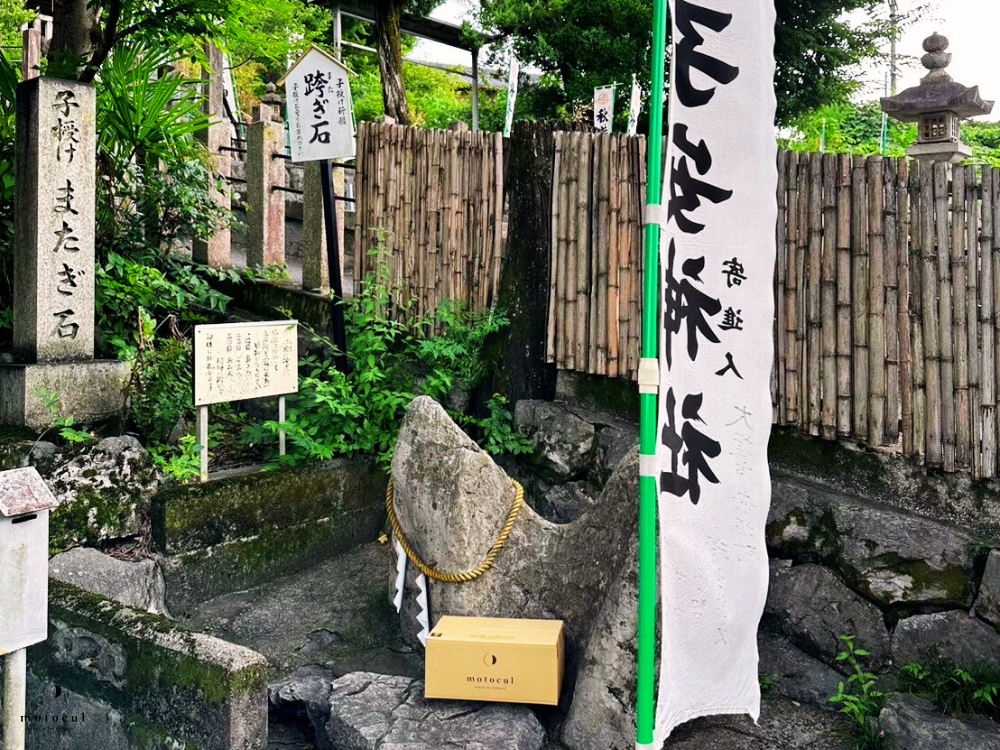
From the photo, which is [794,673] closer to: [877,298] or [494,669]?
A: [494,669]

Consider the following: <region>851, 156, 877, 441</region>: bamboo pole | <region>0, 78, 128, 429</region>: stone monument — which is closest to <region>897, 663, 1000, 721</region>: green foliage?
<region>851, 156, 877, 441</region>: bamboo pole

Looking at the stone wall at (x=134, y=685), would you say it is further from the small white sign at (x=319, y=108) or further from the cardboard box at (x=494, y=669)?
the small white sign at (x=319, y=108)

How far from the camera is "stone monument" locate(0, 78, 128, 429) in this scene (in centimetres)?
559

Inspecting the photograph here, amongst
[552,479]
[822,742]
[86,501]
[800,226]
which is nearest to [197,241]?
[86,501]

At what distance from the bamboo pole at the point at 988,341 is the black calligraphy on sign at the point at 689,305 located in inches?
80.0

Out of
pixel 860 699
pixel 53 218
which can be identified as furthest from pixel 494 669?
pixel 53 218

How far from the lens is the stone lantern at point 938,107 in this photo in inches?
262

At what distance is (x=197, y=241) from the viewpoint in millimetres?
8266

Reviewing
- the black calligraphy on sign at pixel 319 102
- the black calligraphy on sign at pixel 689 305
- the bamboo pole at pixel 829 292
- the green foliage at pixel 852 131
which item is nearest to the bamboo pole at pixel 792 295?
the bamboo pole at pixel 829 292

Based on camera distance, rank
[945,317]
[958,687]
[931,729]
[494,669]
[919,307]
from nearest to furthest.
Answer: [931,729] < [494,669] < [958,687] < [945,317] < [919,307]

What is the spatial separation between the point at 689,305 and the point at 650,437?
1.81 feet

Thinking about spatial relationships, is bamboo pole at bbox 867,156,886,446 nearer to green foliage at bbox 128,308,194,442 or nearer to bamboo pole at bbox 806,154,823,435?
bamboo pole at bbox 806,154,823,435

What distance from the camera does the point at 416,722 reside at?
4117 millimetres

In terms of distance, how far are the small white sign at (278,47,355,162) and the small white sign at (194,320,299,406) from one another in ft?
5.04
